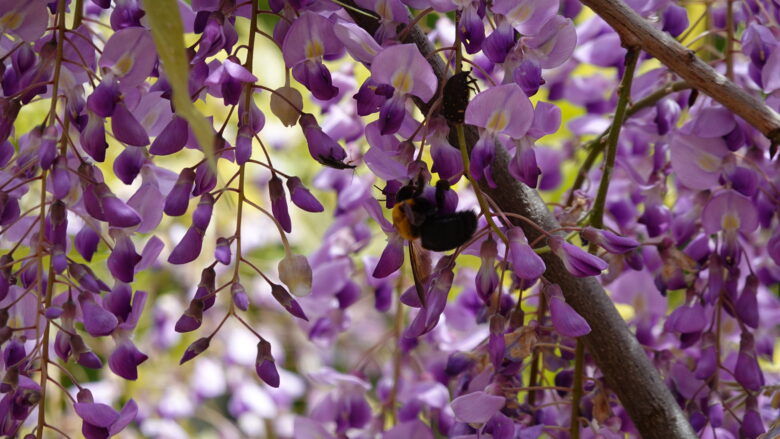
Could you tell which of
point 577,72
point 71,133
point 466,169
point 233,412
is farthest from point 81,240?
point 233,412

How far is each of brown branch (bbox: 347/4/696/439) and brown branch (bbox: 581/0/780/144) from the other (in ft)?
0.48

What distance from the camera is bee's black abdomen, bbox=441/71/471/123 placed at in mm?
753

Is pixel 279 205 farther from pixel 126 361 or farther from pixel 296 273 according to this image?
pixel 126 361

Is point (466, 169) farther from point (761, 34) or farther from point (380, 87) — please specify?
point (761, 34)

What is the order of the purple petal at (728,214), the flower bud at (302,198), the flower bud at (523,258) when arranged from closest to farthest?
the flower bud at (523,258), the flower bud at (302,198), the purple petal at (728,214)

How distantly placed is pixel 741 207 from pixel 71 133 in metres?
0.68

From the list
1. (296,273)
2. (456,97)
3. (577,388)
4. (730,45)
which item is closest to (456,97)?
(456,97)

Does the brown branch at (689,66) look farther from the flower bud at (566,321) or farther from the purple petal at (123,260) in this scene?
the purple petal at (123,260)

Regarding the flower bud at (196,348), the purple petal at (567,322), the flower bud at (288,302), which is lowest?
the purple petal at (567,322)

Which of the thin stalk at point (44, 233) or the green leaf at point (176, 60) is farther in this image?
the thin stalk at point (44, 233)

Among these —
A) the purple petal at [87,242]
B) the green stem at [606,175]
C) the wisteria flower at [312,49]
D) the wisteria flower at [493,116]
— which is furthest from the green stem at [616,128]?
the purple petal at [87,242]

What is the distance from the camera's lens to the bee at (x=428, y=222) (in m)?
0.79

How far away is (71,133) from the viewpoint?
0.96 metres

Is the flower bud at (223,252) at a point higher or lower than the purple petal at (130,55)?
lower
